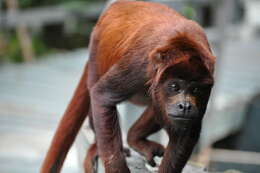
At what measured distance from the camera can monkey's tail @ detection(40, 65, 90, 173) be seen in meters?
3.90

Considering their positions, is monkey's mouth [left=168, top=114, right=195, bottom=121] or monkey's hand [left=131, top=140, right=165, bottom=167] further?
monkey's hand [left=131, top=140, right=165, bottom=167]

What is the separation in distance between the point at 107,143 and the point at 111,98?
28 centimetres

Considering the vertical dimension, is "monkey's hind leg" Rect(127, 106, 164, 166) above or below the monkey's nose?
below

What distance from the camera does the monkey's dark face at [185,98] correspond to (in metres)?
2.78

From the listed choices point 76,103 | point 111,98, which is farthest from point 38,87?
point 111,98

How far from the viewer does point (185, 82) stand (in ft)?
9.33

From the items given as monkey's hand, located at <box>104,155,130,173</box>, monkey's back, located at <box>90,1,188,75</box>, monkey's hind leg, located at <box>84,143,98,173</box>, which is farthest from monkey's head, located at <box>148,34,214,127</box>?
monkey's hind leg, located at <box>84,143,98,173</box>

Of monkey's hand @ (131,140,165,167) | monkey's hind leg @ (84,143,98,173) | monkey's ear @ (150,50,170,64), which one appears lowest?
monkey's hind leg @ (84,143,98,173)

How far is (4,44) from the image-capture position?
38.2 ft

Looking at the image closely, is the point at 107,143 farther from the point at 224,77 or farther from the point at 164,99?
the point at 224,77

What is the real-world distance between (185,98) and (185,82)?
9 centimetres

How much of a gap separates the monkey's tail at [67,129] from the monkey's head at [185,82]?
110 cm

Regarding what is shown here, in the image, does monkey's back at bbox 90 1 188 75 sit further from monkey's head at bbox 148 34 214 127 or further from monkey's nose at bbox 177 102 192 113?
monkey's nose at bbox 177 102 192 113

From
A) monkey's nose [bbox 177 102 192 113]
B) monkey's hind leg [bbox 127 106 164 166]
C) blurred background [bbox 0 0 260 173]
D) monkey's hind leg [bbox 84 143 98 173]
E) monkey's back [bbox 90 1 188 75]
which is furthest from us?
blurred background [bbox 0 0 260 173]
